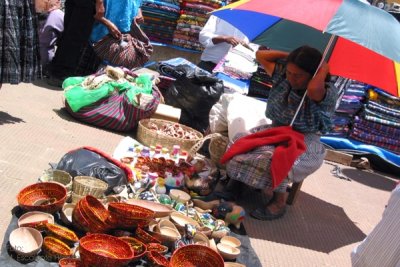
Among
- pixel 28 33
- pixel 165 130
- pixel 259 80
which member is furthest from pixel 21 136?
pixel 259 80

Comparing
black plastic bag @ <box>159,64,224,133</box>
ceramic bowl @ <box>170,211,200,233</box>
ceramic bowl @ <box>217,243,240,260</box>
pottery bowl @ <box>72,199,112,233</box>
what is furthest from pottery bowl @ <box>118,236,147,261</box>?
black plastic bag @ <box>159,64,224,133</box>

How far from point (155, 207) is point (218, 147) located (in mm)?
1264

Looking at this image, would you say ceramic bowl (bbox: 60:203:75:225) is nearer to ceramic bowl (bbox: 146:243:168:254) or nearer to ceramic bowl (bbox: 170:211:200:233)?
ceramic bowl (bbox: 146:243:168:254)

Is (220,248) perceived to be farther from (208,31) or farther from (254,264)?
(208,31)

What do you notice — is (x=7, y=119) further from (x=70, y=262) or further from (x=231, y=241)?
(x=231, y=241)

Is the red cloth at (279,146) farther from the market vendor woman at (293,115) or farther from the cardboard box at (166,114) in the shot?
the cardboard box at (166,114)

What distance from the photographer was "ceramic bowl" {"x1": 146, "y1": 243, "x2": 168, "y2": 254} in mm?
2693

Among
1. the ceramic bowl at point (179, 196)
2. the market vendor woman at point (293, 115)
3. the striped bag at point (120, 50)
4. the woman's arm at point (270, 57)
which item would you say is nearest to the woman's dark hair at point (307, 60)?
the market vendor woman at point (293, 115)

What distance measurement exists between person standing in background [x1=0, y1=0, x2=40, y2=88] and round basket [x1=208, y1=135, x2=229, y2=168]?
5.65ft

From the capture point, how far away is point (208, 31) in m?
5.89

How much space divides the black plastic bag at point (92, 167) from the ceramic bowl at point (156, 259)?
2.46ft

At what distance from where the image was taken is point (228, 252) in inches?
115

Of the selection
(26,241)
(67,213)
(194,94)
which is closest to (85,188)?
(67,213)

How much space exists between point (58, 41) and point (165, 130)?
2.11 meters
